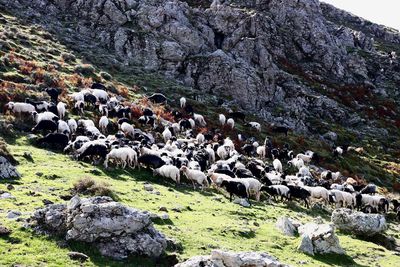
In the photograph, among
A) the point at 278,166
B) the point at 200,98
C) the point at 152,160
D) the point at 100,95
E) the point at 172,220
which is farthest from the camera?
the point at 200,98

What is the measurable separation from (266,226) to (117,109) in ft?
69.3

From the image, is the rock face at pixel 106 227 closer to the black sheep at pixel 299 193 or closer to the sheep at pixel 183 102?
the black sheep at pixel 299 193

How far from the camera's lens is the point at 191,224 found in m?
19.5

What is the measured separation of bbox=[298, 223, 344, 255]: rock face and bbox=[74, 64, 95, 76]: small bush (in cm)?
4105

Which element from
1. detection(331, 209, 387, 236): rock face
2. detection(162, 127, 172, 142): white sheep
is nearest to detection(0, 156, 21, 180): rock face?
detection(331, 209, 387, 236): rock face

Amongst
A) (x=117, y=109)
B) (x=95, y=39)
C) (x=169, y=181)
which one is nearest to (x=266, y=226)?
(x=169, y=181)

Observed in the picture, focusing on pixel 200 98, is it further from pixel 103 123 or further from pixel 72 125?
pixel 72 125

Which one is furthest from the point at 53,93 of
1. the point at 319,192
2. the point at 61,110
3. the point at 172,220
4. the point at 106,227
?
the point at 106,227

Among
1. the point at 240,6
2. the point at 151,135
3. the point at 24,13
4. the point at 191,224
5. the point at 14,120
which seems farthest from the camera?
the point at 240,6

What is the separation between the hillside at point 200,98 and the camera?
19.0 meters

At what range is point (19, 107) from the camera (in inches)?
1284

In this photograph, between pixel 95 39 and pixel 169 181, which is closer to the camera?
pixel 169 181

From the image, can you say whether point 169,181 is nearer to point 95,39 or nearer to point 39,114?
point 39,114

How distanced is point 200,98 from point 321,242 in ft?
142
